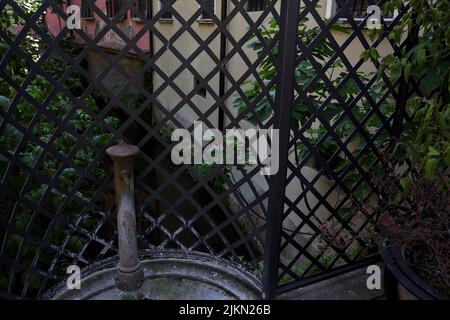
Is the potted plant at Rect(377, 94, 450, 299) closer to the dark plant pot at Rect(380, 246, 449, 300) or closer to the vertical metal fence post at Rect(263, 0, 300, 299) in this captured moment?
the dark plant pot at Rect(380, 246, 449, 300)

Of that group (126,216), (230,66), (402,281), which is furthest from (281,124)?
(230,66)

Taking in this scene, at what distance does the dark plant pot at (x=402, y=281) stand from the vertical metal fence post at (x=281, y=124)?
21.3 inches

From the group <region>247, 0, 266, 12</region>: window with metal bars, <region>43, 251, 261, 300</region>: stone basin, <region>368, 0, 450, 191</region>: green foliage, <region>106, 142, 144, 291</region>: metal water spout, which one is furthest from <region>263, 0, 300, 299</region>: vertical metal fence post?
<region>247, 0, 266, 12</region>: window with metal bars

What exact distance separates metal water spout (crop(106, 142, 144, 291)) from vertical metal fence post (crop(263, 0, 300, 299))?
0.75m

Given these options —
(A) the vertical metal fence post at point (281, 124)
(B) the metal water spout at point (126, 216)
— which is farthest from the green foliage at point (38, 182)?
(A) the vertical metal fence post at point (281, 124)

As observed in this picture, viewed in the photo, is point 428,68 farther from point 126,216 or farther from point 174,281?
point 174,281

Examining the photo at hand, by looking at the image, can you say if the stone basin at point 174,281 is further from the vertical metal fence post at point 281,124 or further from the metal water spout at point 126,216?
the vertical metal fence post at point 281,124

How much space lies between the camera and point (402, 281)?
1.57 m

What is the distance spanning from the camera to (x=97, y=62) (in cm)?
948

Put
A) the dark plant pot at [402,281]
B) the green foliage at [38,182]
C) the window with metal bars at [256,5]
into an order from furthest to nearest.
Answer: the window with metal bars at [256,5], the green foliage at [38,182], the dark plant pot at [402,281]

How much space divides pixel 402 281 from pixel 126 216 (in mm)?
1407

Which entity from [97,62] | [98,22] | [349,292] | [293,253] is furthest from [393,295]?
[97,62]

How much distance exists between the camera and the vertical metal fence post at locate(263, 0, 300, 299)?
167cm

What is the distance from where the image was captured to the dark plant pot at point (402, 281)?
4.96 ft
